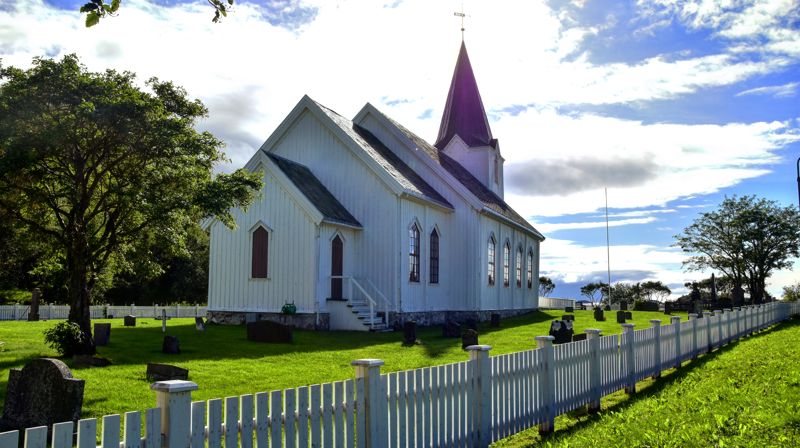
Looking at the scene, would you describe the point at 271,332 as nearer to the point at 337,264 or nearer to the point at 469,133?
the point at 337,264

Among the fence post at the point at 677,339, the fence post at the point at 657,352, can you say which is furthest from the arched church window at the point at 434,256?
the fence post at the point at 657,352

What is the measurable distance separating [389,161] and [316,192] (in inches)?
183

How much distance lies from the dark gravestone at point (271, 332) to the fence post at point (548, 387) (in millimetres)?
10976

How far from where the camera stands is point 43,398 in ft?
27.1

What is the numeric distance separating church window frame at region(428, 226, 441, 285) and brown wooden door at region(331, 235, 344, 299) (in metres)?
4.46

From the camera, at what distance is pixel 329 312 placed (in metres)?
24.1

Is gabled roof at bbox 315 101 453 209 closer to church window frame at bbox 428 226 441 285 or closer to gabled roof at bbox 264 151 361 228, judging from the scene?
church window frame at bbox 428 226 441 285

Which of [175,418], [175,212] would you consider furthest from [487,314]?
[175,418]

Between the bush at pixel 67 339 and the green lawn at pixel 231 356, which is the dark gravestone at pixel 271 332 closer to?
the green lawn at pixel 231 356

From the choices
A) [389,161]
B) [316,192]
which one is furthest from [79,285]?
[389,161]

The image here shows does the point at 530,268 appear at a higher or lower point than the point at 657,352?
higher

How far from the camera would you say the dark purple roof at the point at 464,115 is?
1607 inches

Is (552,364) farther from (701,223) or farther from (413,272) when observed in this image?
(701,223)

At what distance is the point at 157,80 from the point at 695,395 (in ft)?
47.3
